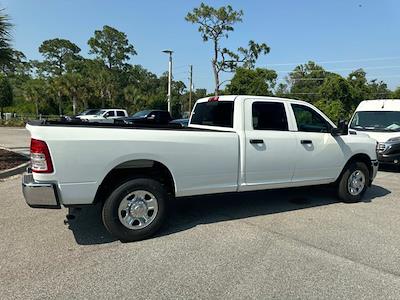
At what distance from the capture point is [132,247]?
4.52 metres

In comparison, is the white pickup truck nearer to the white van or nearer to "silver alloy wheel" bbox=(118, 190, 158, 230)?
"silver alloy wheel" bbox=(118, 190, 158, 230)

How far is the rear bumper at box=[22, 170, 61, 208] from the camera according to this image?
4.16 m

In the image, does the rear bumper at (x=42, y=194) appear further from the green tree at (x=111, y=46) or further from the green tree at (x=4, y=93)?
the green tree at (x=111, y=46)

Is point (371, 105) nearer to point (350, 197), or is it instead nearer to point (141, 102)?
point (350, 197)

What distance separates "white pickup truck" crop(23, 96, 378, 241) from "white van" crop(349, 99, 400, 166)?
395 centimetres

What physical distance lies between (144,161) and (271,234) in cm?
196

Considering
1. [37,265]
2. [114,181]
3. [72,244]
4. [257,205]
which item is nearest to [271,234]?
[257,205]

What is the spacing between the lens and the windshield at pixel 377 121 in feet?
36.6

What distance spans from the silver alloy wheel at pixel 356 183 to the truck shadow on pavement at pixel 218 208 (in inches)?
13.0

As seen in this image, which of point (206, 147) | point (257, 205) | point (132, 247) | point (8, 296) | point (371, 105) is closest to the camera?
point (8, 296)

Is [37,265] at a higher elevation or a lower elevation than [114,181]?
lower

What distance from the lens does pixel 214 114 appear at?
242 inches

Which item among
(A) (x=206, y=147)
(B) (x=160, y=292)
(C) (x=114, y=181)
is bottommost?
(B) (x=160, y=292)

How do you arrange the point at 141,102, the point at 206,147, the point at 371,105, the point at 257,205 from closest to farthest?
1. the point at 206,147
2. the point at 257,205
3. the point at 371,105
4. the point at 141,102
